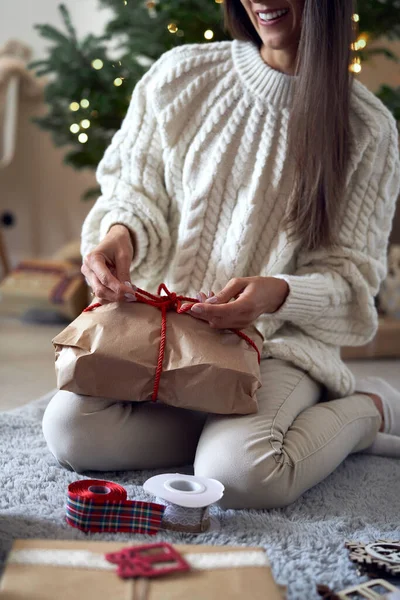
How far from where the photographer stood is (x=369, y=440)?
136 centimetres

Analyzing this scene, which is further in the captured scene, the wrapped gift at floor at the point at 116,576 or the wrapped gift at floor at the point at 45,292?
the wrapped gift at floor at the point at 45,292

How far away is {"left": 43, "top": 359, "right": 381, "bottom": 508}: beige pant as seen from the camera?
1.08 meters

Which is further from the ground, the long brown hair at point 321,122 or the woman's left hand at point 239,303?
the long brown hair at point 321,122

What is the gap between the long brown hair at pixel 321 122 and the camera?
1.21 metres

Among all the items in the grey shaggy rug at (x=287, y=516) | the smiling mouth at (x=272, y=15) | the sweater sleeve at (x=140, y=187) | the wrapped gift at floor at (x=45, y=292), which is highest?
the smiling mouth at (x=272, y=15)

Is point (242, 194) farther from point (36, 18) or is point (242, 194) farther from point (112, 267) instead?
point (36, 18)

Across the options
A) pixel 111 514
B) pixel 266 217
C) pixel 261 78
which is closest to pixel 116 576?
pixel 111 514

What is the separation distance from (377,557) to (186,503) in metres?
0.25

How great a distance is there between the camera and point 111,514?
0.97m

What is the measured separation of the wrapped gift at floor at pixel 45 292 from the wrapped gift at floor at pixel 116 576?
1.82 m

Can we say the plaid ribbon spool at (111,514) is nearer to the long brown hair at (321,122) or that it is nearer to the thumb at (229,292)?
the thumb at (229,292)

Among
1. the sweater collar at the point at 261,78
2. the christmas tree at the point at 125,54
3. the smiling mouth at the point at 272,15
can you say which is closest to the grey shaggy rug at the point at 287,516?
the sweater collar at the point at 261,78

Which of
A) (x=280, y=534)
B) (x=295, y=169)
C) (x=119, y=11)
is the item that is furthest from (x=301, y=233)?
(x=119, y=11)

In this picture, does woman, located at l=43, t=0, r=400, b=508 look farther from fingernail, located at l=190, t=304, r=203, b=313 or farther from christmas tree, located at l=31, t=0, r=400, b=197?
christmas tree, located at l=31, t=0, r=400, b=197
